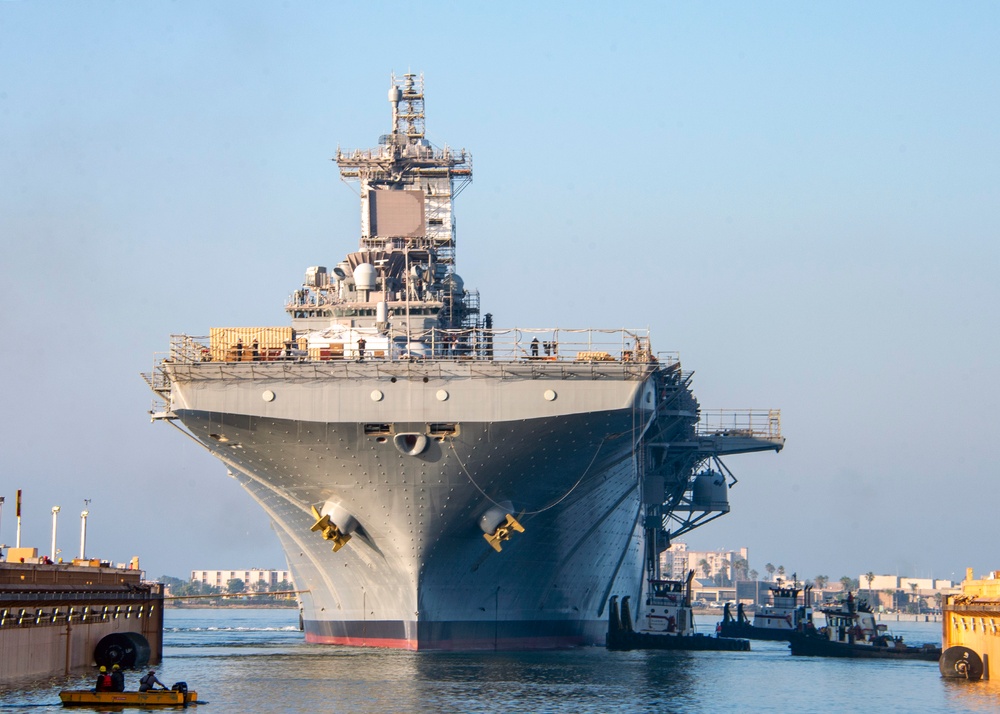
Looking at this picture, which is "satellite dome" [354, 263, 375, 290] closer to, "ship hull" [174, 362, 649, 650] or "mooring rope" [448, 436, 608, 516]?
"ship hull" [174, 362, 649, 650]

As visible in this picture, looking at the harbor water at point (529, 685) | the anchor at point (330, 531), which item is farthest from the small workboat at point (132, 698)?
the anchor at point (330, 531)

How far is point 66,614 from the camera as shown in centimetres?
3772

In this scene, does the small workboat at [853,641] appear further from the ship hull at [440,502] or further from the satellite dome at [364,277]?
the satellite dome at [364,277]

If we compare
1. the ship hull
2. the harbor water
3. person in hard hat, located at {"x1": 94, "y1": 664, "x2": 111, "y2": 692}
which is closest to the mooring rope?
the ship hull

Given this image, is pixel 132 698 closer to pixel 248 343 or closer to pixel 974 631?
pixel 248 343

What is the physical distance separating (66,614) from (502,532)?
39.0ft

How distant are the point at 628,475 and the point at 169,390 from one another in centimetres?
1454

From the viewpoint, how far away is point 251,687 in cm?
3662

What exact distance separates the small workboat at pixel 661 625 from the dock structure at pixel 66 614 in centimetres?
1621

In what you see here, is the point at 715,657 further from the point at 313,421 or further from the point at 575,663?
the point at 313,421

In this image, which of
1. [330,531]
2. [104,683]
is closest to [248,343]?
[330,531]

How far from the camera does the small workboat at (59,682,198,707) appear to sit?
3066 centimetres

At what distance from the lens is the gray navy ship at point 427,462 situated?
38281 mm

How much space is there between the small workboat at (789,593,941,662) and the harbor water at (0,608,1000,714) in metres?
6.09
